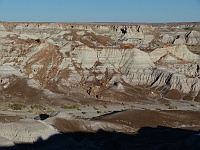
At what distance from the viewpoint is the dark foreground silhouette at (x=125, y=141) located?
3797 centimetres

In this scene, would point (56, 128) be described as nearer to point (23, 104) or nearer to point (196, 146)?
point (196, 146)

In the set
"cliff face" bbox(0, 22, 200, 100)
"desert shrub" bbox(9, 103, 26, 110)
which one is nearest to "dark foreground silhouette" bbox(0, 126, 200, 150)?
"desert shrub" bbox(9, 103, 26, 110)

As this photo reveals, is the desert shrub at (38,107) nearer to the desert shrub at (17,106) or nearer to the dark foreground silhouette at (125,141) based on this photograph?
the desert shrub at (17,106)

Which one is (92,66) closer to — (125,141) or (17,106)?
(17,106)

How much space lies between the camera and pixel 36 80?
245 ft

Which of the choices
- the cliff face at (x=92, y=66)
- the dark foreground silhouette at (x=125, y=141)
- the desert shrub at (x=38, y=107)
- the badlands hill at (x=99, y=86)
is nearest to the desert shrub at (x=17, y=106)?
the badlands hill at (x=99, y=86)

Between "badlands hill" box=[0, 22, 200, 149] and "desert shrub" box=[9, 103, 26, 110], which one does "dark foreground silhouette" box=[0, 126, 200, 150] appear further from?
"desert shrub" box=[9, 103, 26, 110]

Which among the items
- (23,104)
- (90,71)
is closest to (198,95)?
(90,71)

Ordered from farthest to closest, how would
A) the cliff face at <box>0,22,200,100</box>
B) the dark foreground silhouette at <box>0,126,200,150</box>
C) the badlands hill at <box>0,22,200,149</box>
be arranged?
1. the cliff face at <box>0,22,200,100</box>
2. the badlands hill at <box>0,22,200,149</box>
3. the dark foreground silhouette at <box>0,126,200,150</box>

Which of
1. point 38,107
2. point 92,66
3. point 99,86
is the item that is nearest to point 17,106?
point 38,107

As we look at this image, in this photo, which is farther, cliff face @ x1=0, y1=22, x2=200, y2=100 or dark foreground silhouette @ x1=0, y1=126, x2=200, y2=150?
cliff face @ x1=0, y1=22, x2=200, y2=100

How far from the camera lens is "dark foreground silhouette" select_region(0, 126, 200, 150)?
38.0 m

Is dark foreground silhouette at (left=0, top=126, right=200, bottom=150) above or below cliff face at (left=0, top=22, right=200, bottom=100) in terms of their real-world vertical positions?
below

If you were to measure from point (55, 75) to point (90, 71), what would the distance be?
249 inches
